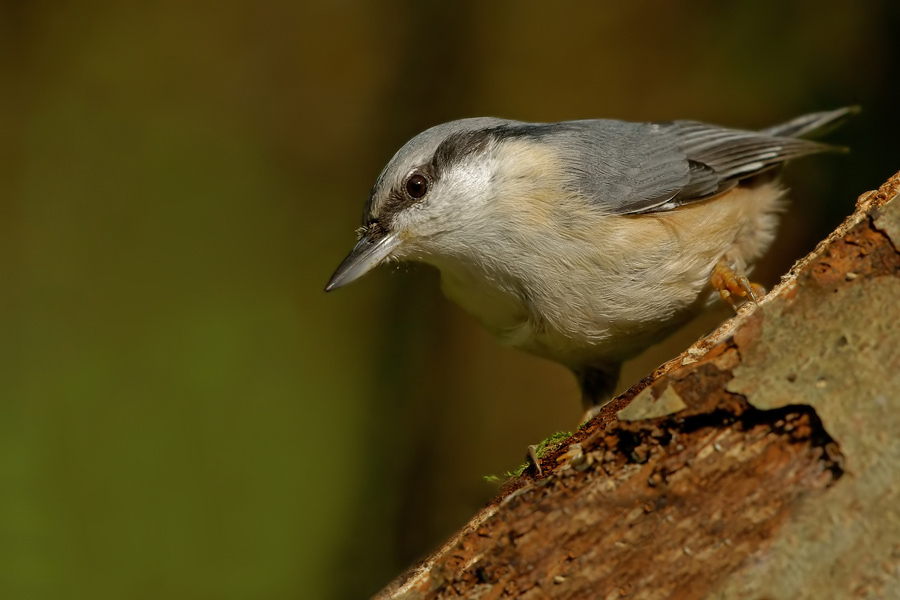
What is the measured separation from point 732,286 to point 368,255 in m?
1.14

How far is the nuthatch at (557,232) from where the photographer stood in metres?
2.30

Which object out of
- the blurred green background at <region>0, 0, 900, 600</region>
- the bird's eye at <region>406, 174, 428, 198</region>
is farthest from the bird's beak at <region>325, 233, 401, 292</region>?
the blurred green background at <region>0, 0, 900, 600</region>

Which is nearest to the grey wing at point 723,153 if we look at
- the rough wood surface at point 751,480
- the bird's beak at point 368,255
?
the bird's beak at point 368,255

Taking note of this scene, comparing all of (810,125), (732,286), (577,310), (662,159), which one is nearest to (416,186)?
(577,310)

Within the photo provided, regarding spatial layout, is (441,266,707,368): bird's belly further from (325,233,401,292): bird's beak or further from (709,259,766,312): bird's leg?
(325,233,401,292): bird's beak

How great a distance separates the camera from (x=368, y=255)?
2.39m

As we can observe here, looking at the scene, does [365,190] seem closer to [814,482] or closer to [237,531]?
[237,531]

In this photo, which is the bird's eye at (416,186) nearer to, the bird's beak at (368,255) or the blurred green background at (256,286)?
the bird's beak at (368,255)

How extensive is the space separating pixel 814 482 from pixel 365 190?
4348mm

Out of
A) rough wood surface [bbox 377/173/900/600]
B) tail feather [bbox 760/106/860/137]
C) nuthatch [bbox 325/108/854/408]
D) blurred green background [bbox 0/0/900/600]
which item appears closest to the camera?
rough wood surface [bbox 377/173/900/600]

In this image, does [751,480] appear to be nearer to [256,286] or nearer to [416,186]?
[416,186]

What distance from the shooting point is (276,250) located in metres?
5.34

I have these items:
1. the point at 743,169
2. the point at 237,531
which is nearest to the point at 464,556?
the point at 743,169

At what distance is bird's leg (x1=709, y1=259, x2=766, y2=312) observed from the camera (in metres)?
2.44
